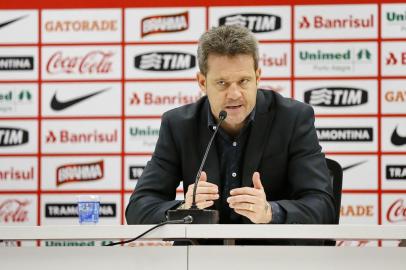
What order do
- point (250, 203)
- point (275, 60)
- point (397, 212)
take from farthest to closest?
point (275, 60)
point (397, 212)
point (250, 203)

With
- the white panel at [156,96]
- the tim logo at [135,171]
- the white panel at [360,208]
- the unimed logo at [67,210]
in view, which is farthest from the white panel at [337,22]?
the unimed logo at [67,210]

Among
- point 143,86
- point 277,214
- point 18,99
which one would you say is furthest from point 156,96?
point 277,214

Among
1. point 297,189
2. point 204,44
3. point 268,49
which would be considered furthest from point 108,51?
point 297,189

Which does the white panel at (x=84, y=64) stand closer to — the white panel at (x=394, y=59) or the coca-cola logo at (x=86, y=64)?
the coca-cola logo at (x=86, y=64)

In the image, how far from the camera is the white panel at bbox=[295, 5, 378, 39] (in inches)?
188

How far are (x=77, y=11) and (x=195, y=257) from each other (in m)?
3.45

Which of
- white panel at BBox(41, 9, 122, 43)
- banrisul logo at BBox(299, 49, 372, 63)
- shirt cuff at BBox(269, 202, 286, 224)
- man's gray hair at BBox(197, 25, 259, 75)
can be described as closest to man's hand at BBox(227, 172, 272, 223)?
shirt cuff at BBox(269, 202, 286, 224)

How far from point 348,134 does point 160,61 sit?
1428mm

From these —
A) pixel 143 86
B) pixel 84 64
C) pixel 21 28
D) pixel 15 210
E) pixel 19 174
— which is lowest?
pixel 15 210

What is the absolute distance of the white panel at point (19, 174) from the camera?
16.0 feet

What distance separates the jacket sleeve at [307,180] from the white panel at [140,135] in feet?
7.43

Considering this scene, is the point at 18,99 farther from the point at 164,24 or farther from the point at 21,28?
the point at 164,24

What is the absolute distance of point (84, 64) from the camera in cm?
489

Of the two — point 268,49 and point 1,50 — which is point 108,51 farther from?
point 268,49
